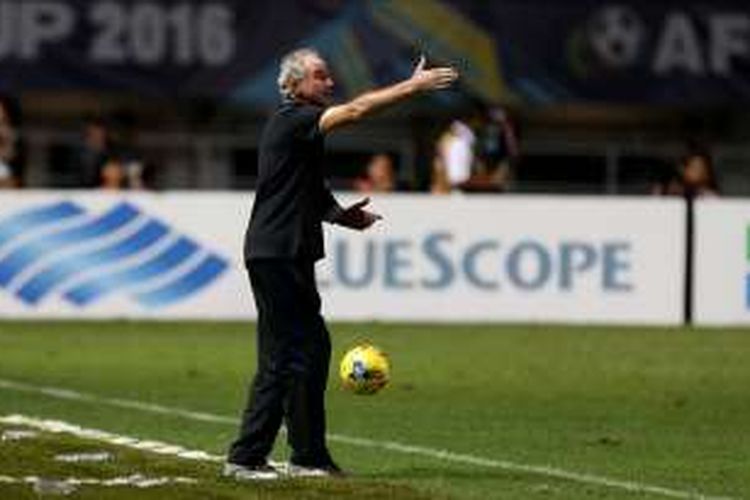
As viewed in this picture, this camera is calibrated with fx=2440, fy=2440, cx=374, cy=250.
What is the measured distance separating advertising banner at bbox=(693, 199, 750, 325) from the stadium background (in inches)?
0.9

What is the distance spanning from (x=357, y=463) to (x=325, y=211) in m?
1.65

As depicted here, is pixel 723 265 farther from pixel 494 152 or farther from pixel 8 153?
pixel 8 153

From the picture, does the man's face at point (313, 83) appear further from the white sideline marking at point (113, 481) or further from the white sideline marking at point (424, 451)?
the white sideline marking at point (424, 451)

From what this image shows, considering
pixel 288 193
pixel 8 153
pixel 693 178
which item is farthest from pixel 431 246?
pixel 288 193

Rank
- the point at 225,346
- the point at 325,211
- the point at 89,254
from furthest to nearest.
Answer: the point at 89,254
the point at 225,346
the point at 325,211

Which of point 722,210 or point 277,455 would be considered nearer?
point 277,455

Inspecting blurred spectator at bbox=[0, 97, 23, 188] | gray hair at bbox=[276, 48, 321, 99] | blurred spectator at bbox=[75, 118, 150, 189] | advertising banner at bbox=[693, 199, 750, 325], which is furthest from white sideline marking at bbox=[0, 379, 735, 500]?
advertising banner at bbox=[693, 199, 750, 325]

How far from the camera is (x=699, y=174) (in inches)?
1127

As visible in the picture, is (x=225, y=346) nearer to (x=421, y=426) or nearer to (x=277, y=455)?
(x=421, y=426)

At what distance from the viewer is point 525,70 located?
108 feet

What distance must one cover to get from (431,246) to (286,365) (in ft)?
42.2

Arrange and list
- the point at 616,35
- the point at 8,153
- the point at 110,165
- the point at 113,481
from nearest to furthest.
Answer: the point at 113,481 < the point at 8,153 < the point at 110,165 < the point at 616,35

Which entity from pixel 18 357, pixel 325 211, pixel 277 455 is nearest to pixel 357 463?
pixel 277 455

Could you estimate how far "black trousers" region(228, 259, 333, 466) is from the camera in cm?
1284
